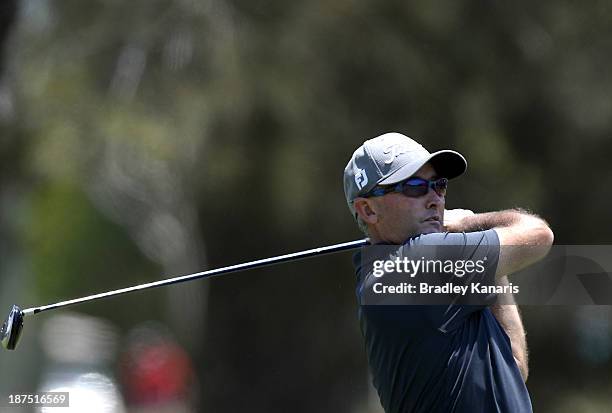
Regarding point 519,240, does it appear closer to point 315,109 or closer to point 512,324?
point 512,324

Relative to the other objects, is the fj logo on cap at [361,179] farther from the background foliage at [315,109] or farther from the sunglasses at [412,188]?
the background foliage at [315,109]

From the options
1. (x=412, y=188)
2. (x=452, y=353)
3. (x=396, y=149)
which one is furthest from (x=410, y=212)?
(x=452, y=353)

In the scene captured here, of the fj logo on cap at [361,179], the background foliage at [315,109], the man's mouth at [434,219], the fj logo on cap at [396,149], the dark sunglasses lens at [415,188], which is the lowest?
the man's mouth at [434,219]

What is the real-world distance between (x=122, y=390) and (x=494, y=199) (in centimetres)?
308

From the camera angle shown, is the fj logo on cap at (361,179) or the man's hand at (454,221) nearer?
the fj logo on cap at (361,179)

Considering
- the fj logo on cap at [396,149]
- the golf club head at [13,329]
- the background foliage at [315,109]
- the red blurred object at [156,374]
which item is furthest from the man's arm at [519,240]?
the red blurred object at [156,374]

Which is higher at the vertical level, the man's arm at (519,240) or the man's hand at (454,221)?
the man's hand at (454,221)

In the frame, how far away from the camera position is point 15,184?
8688 mm

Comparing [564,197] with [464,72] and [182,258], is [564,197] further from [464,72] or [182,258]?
[182,258]

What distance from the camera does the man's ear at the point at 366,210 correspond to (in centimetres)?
299

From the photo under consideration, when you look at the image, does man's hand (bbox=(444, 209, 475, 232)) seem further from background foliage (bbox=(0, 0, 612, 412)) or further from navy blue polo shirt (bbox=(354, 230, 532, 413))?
background foliage (bbox=(0, 0, 612, 412))

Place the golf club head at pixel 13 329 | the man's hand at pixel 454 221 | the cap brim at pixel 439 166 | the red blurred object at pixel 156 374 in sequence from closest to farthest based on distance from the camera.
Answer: the cap brim at pixel 439 166
the man's hand at pixel 454 221
the golf club head at pixel 13 329
the red blurred object at pixel 156 374

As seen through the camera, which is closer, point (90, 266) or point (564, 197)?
point (564, 197)

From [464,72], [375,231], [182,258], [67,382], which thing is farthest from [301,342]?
[375,231]
